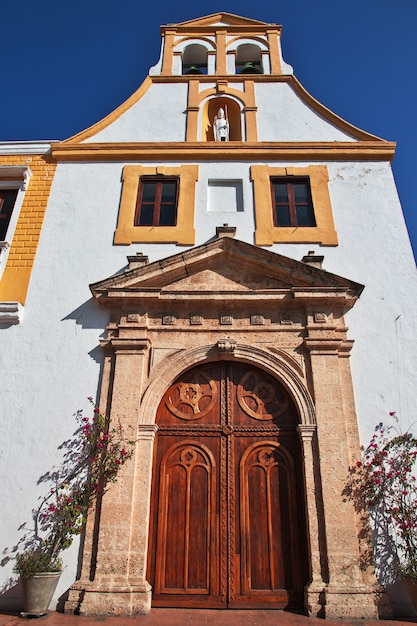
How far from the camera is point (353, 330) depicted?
695cm

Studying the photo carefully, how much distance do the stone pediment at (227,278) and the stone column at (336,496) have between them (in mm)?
745

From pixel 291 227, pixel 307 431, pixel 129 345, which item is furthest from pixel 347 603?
pixel 291 227

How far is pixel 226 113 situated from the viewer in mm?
9898

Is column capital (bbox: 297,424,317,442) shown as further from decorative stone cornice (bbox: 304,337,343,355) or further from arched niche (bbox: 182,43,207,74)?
arched niche (bbox: 182,43,207,74)

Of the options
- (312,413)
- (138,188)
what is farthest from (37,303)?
(312,413)

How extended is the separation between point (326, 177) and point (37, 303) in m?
5.23

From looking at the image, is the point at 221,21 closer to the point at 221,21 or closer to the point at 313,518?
the point at 221,21

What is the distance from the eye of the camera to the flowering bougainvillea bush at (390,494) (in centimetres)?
562

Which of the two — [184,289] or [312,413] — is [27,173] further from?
[312,413]

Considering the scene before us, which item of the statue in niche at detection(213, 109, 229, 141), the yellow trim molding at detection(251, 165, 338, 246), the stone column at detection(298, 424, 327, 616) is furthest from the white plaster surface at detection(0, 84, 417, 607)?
the stone column at detection(298, 424, 327, 616)

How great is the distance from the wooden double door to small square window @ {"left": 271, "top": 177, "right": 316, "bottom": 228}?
276 cm

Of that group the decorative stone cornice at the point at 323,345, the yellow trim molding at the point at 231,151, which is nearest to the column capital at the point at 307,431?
the decorative stone cornice at the point at 323,345

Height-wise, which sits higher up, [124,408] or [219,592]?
[124,408]

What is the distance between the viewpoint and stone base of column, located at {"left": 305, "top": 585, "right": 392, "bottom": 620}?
17.2ft
